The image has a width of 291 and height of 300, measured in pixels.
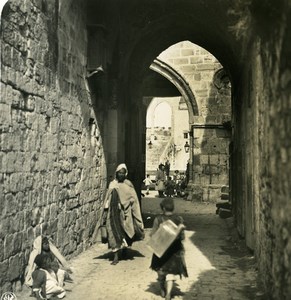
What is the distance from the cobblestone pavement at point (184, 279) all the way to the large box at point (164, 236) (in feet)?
2.12

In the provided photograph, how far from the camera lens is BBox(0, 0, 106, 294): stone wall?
4.32m

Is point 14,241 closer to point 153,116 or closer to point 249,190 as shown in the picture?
point 249,190

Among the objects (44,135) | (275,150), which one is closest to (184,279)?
(275,150)

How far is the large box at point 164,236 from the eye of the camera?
4418mm

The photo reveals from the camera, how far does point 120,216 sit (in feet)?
20.9

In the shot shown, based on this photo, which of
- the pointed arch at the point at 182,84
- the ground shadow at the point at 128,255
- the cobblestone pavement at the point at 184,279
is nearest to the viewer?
the cobblestone pavement at the point at 184,279

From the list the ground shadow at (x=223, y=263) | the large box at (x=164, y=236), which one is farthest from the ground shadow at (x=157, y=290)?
the large box at (x=164, y=236)

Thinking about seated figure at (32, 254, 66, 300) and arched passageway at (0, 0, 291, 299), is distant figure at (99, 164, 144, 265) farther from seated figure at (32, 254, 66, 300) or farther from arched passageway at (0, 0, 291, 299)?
seated figure at (32, 254, 66, 300)

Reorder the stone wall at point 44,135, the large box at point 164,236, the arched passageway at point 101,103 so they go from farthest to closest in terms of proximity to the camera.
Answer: the large box at point 164,236 → the stone wall at point 44,135 → the arched passageway at point 101,103

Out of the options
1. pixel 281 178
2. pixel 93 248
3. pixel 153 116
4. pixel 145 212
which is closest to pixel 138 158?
pixel 145 212

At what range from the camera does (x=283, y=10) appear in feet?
11.2

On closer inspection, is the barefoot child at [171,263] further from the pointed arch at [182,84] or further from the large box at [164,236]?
the pointed arch at [182,84]

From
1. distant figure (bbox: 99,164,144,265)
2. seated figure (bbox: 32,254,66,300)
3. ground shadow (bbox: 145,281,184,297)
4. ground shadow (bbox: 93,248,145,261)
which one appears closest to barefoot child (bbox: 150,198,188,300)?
ground shadow (bbox: 145,281,184,297)

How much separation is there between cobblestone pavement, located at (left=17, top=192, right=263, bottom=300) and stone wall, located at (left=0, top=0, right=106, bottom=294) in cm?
56
